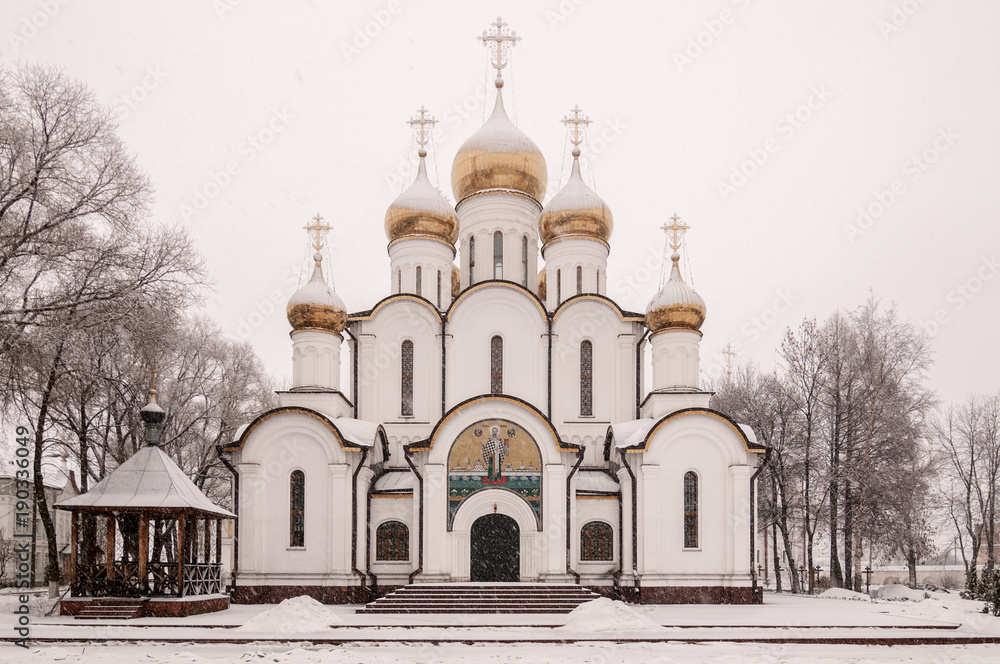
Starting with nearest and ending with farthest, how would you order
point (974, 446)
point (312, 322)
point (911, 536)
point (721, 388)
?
point (312, 322) < point (911, 536) < point (974, 446) < point (721, 388)

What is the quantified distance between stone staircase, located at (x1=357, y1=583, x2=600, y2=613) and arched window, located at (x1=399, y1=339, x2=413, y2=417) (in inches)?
207

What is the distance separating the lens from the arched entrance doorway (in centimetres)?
2034

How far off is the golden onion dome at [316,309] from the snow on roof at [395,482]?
3.78 meters

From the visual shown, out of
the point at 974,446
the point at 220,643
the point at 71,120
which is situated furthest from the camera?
the point at 974,446

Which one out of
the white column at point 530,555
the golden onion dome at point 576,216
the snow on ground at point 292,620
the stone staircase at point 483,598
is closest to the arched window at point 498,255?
the golden onion dome at point 576,216

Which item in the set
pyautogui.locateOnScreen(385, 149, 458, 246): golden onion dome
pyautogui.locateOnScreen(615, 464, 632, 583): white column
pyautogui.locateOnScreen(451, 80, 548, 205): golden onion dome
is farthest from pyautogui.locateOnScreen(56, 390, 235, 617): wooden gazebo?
pyautogui.locateOnScreen(451, 80, 548, 205): golden onion dome

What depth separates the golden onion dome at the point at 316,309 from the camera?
22.6m

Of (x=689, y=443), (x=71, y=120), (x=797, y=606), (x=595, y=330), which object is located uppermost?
(x=71, y=120)

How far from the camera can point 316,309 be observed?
2256 centimetres

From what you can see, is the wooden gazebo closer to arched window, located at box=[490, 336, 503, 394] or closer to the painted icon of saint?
the painted icon of saint

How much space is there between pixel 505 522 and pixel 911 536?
11.5m

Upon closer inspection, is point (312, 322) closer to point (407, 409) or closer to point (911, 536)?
point (407, 409)

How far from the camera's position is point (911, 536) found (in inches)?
972

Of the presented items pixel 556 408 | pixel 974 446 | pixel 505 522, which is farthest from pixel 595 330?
pixel 974 446
